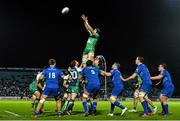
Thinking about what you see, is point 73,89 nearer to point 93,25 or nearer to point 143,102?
point 143,102

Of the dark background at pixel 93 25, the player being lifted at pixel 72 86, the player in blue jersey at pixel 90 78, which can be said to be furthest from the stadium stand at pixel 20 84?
the player in blue jersey at pixel 90 78

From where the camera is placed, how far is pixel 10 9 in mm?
49281

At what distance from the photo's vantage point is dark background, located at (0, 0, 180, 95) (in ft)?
165

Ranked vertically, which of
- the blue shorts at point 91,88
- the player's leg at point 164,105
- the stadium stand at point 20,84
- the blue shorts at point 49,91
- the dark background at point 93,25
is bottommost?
the player's leg at point 164,105

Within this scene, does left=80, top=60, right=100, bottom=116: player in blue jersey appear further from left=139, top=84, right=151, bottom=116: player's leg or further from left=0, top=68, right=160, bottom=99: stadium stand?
left=0, top=68, right=160, bottom=99: stadium stand

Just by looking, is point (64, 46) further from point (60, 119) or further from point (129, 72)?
point (60, 119)

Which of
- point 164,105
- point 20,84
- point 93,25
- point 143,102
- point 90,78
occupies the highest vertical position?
point 93,25

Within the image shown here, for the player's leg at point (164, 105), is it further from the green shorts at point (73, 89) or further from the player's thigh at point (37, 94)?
the player's thigh at point (37, 94)

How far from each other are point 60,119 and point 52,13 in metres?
36.5

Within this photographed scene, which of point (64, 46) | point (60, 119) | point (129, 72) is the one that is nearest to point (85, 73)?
point (60, 119)

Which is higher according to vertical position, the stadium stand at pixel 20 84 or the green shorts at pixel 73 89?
the stadium stand at pixel 20 84

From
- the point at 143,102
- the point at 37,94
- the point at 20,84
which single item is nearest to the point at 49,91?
the point at 37,94

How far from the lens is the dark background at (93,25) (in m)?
50.2

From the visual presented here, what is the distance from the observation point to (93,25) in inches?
2082
